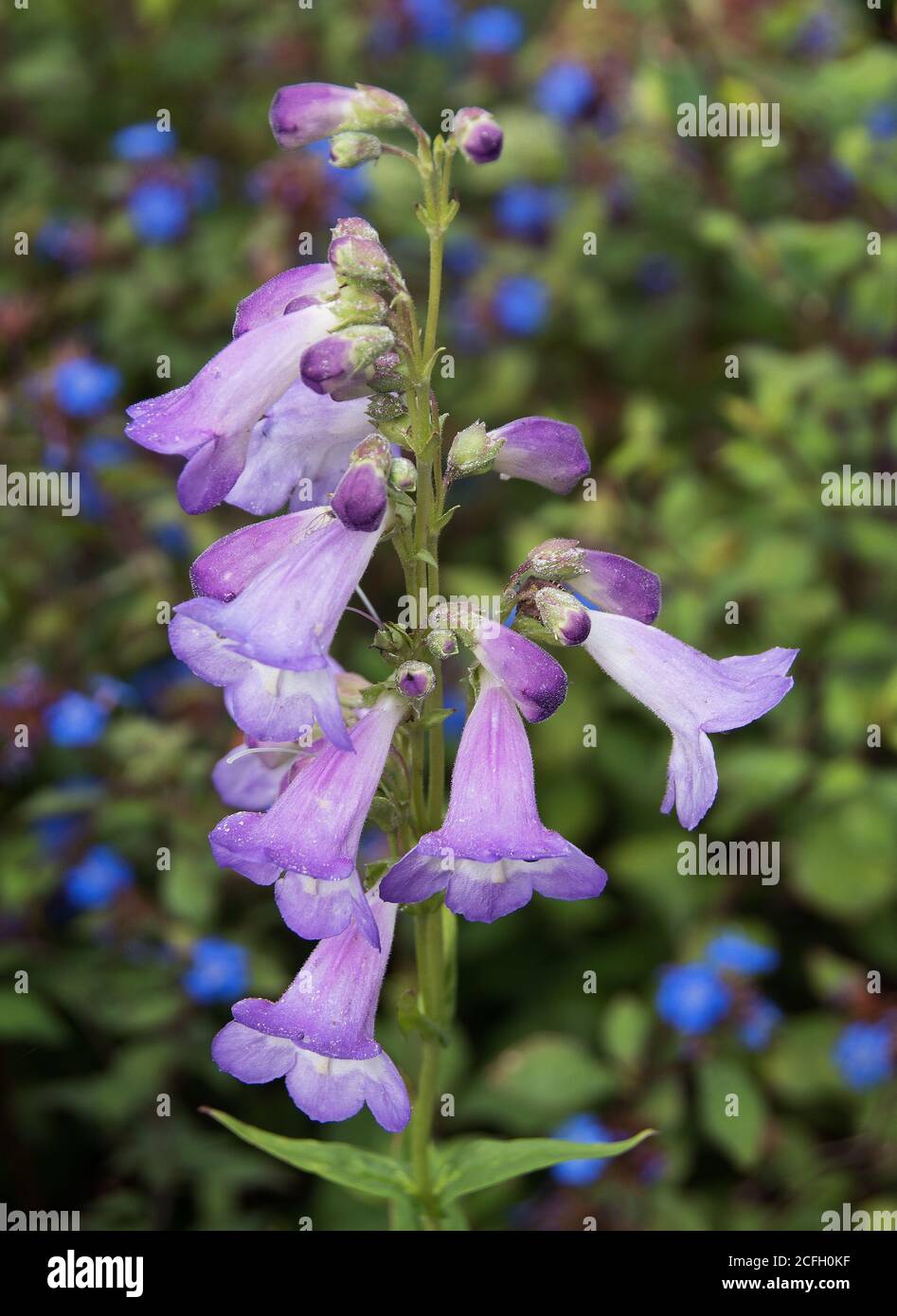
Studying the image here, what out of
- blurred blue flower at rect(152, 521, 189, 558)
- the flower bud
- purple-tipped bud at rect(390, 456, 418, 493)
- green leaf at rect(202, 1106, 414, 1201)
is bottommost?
green leaf at rect(202, 1106, 414, 1201)

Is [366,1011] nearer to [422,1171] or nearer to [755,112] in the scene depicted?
[422,1171]

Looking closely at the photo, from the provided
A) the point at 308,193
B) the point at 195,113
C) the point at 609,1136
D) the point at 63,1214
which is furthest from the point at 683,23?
the point at 63,1214

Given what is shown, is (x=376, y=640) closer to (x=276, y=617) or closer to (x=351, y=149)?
(x=276, y=617)

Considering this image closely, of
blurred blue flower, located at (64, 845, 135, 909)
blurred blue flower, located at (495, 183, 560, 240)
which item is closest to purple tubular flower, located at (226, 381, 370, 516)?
blurred blue flower, located at (64, 845, 135, 909)

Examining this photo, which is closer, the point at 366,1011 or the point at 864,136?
the point at 366,1011

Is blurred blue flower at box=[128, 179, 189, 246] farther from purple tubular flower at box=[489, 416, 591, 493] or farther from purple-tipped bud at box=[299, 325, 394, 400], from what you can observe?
purple-tipped bud at box=[299, 325, 394, 400]

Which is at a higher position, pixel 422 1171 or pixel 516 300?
pixel 516 300

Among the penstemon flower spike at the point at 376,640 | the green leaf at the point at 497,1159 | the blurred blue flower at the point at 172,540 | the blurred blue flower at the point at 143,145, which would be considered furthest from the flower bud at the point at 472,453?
the blurred blue flower at the point at 143,145
